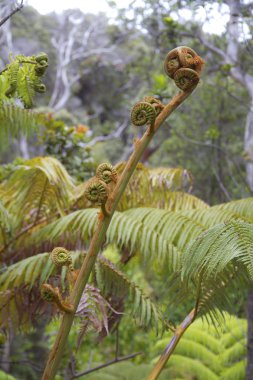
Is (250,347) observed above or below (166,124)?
below

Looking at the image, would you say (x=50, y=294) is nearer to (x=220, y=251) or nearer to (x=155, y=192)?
(x=220, y=251)

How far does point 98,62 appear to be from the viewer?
17.4m

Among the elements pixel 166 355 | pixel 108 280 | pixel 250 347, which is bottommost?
pixel 250 347

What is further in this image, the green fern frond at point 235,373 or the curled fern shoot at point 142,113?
the green fern frond at point 235,373

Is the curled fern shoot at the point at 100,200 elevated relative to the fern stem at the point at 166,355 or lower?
elevated

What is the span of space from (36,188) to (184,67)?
1.59 metres

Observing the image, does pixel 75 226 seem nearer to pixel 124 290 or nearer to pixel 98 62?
pixel 124 290

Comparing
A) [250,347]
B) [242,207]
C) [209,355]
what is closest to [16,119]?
[242,207]

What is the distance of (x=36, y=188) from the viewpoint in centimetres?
253

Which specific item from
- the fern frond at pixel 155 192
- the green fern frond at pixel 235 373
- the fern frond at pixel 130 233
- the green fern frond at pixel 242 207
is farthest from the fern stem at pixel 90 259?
the green fern frond at pixel 235 373

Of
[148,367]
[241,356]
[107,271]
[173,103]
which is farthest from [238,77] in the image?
[173,103]

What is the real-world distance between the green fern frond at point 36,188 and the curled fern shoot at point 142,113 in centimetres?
135

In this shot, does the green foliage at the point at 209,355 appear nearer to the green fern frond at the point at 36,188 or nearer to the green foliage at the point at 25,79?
the green fern frond at the point at 36,188

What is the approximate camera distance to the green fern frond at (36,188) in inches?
96.8
